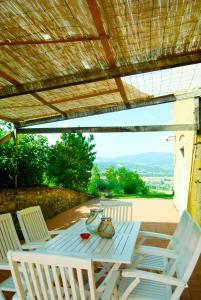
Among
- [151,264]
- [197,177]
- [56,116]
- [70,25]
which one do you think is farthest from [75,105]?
[151,264]

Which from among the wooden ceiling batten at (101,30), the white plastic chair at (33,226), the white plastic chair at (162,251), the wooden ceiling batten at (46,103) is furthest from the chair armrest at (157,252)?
the wooden ceiling batten at (46,103)

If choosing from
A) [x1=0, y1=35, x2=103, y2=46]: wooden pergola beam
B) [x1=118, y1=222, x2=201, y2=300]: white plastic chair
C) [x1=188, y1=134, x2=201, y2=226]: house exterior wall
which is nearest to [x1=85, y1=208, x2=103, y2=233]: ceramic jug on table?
[x1=118, y1=222, x2=201, y2=300]: white plastic chair

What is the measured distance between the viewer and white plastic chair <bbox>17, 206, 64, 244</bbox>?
385 cm

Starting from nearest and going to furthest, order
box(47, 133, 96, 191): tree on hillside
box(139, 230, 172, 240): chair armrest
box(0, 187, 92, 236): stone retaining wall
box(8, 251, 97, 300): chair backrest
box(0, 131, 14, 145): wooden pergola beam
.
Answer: box(8, 251, 97, 300): chair backrest < box(139, 230, 172, 240): chair armrest < box(0, 187, 92, 236): stone retaining wall < box(0, 131, 14, 145): wooden pergola beam < box(47, 133, 96, 191): tree on hillside

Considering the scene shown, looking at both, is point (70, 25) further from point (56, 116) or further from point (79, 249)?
point (56, 116)

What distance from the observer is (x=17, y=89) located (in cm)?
460

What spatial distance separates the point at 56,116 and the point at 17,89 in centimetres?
278

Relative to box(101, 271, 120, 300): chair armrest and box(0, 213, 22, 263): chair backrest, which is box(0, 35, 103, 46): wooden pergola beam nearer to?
box(0, 213, 22, 263): chair backrest

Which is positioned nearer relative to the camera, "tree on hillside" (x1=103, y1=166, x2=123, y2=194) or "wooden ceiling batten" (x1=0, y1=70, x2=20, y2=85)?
"wooden ceiling batten" (x1=0, y1=70, x2=20, y2=85)

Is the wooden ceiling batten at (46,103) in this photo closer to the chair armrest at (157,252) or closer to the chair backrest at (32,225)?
the chair backrest at (32,225)

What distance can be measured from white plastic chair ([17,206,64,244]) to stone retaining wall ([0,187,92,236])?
233cm

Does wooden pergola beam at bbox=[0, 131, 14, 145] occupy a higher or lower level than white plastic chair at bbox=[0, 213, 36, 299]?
higher

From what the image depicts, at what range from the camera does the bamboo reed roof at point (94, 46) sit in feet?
9.45

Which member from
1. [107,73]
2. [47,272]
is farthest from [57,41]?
[47,272]
